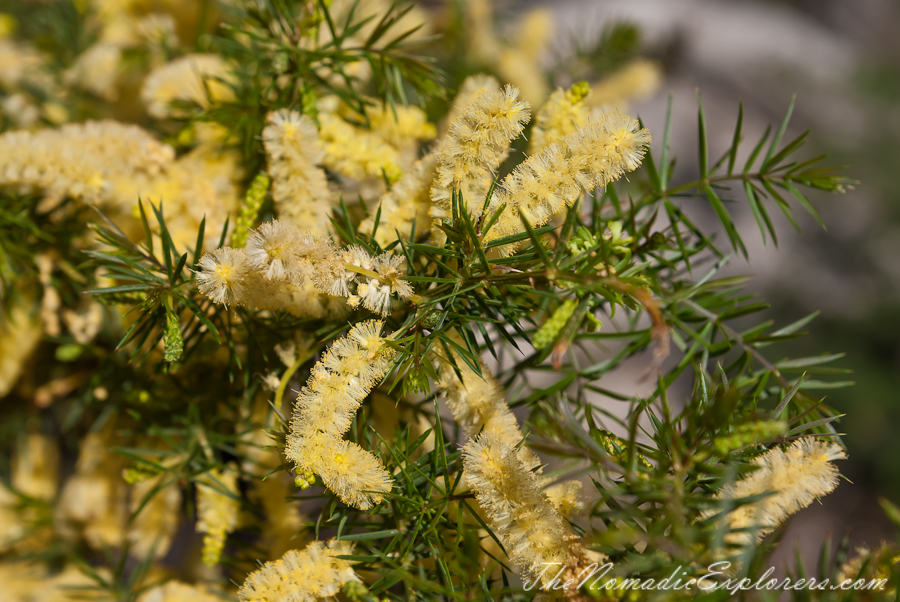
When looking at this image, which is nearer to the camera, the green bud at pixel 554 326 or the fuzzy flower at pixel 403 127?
the green bud at pixel 554 326

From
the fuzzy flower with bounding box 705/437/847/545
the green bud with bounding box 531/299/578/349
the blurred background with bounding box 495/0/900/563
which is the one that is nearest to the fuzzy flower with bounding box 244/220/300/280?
the green bud with bounding box 531/299/578/349

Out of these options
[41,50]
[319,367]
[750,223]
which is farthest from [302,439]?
[750,223]

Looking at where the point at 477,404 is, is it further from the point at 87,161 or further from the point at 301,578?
the point at 87,161

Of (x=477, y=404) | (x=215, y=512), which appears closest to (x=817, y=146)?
(x=477, y=404)

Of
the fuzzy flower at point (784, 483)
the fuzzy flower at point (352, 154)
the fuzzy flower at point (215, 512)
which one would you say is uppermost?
the fuzzy flower at point (352, 154)

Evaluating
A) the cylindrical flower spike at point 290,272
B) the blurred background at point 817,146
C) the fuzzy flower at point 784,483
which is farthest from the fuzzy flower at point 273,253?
the blurred background at point 817,146

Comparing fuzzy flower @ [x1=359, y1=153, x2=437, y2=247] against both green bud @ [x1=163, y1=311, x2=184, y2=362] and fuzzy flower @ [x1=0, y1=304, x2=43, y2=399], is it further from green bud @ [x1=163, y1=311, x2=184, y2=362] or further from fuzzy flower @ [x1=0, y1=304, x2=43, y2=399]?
fuzzy flower @ [x1=0, y1=304, x2=43, y2=399]

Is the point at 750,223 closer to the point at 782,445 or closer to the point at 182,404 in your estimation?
the point at 782,445

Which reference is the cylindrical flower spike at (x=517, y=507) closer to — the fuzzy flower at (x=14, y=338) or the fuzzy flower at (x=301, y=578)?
the fuzzy flower at (x=301, y=578)
